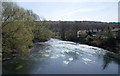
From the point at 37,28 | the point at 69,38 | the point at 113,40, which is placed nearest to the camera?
the point at 113,40

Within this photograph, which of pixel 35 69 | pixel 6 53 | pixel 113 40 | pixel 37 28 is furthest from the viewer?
pixel 37 28

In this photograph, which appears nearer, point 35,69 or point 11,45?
point 35,69

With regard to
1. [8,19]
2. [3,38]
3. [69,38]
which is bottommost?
[69,38]

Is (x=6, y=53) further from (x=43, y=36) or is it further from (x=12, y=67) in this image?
(x=43, y=36)

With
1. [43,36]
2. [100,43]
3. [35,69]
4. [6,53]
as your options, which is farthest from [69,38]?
[35,69]

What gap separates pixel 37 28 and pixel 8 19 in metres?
22.8

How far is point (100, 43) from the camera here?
33875 millimetres

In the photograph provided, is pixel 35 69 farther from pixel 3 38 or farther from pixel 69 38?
pixel 69 38

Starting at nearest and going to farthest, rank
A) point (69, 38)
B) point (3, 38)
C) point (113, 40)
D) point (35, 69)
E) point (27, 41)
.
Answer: point (35, 69), point (3, 38), point (27, 41), point (113, 40), point (69, 38)

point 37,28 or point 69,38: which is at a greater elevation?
point 37,28

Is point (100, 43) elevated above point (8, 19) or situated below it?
below

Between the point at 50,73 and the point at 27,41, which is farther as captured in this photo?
the point at 27,41

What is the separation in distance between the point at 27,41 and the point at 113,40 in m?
21.0

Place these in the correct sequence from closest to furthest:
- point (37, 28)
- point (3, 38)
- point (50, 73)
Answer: point (50, 73)
point (3, 38)
point (37, 28)
